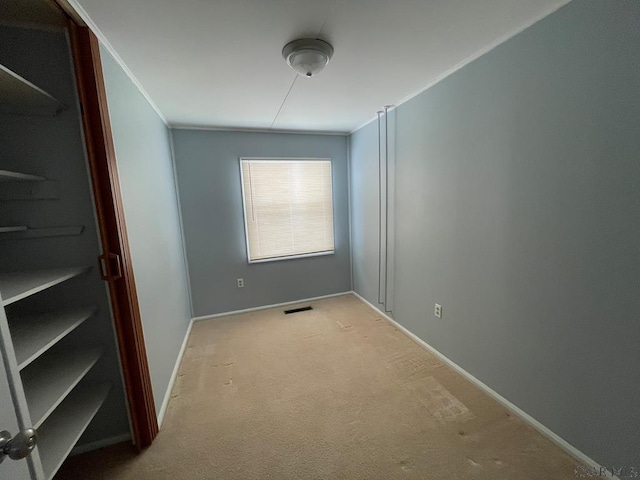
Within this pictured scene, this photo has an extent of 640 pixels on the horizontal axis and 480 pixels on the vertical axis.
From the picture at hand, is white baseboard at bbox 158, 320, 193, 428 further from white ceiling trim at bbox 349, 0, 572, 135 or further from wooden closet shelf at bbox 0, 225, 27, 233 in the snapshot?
white ceiling trim at bbox 349, 0, 572, 135

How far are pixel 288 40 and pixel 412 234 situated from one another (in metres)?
1.78

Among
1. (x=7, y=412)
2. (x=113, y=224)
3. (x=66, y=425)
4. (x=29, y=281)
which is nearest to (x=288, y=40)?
(x=113, y=224)

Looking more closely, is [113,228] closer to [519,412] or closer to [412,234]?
[412,234]

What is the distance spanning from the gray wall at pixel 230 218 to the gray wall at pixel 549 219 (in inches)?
61.2

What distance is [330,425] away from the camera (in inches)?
62.8

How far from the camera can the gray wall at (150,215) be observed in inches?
58.4

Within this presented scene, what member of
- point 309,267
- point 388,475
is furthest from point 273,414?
point 309,267

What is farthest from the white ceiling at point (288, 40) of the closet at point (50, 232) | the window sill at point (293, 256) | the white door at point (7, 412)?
the window sill at point (293, 256)

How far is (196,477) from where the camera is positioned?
1.32 m

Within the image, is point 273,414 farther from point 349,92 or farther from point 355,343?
point 349,92

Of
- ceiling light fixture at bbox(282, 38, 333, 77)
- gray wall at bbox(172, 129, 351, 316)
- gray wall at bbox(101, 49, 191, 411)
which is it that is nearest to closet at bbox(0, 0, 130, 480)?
gray wall at bbox(101, 49, 191, 411)

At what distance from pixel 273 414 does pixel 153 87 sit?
2474mm

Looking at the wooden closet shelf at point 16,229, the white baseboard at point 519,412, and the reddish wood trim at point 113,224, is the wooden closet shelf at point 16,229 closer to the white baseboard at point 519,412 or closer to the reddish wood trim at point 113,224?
the reddish wood trim at point 113,224

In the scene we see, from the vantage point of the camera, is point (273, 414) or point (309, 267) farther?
point (309, 267)
